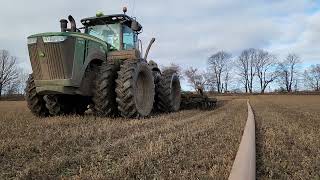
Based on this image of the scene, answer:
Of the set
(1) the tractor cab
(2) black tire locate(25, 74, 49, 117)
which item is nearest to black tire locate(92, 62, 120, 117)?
(2) black tire locate(25, 74, 49, 117)

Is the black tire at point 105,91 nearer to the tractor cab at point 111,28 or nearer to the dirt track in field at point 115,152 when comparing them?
the tractor cab at point 111,28

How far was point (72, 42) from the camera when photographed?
10.2 metres

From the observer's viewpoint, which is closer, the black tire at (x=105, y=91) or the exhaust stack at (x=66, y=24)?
the black tire at (x=105, y=91)

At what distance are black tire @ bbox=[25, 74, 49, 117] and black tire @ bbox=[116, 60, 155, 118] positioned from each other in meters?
2.26

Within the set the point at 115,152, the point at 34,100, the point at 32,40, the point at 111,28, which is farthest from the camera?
the point at 111,28

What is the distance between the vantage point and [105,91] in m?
10.5

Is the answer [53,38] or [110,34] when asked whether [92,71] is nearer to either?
[53,38]

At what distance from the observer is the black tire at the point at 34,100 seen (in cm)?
1139

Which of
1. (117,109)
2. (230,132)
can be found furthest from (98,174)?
(117,109)

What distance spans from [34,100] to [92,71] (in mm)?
1723

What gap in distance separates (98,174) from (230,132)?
3991 mm

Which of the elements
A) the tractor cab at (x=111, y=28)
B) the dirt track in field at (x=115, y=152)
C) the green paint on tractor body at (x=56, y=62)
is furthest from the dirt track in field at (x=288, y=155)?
the tractor cab at (x=111, y=28)

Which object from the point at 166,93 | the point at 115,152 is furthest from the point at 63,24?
the point at 115,152

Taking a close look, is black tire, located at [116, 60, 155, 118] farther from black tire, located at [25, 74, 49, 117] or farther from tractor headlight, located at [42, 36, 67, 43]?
black tire, located at [25, 74, 49, 117]
